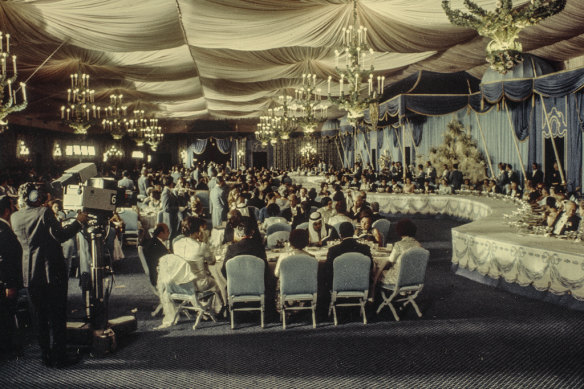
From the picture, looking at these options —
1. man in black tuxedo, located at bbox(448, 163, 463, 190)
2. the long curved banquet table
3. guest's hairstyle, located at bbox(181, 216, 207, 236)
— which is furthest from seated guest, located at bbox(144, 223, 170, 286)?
man in black tuxedo, located at bbox(448, 163, 463, 190)

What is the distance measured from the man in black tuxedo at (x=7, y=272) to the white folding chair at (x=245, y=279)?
2006 millimetres

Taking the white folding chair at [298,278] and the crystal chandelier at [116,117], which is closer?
the white folding chair at [298,278]

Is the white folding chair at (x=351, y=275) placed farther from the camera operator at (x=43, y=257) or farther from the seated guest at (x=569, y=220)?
the seated guest at (x=569, y=220)

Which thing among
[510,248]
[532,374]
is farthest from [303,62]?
[532,374]

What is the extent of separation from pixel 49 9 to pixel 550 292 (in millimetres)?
8088

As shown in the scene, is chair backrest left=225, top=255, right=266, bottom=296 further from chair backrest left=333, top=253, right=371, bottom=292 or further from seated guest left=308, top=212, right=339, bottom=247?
seated guest left=308, top=212, right=339, bottom=247

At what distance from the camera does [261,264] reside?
17.5ft

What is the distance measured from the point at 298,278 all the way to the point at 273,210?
3.84 metres

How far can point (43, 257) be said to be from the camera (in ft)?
14.5

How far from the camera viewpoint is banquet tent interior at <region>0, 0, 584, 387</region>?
14.7ft

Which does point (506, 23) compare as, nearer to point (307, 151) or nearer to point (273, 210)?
point (273, 210)

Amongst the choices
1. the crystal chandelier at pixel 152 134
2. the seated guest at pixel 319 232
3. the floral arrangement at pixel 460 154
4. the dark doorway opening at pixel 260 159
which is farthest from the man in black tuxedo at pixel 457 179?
the dark doorway opening at pixel 260 159

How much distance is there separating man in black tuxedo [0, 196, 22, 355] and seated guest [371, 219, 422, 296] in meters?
3.75

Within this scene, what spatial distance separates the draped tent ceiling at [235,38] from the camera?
7.68 metres
